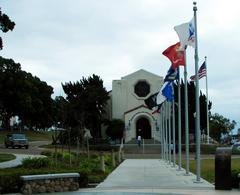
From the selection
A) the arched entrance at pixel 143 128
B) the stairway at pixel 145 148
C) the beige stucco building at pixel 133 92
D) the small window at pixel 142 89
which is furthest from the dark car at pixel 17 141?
the small window at pixel 142 89

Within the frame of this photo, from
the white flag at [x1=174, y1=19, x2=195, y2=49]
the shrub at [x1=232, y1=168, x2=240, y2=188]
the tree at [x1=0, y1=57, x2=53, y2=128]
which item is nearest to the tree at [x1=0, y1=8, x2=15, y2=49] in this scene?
the white flag at [x1=174, y1=19, x2=195, y2=49]

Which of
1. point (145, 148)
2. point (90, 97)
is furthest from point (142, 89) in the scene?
point (145, 148)

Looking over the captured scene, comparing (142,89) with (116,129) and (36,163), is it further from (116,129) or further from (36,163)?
(36,163)

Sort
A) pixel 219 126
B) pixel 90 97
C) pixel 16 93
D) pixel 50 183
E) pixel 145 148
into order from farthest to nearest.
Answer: pixel 219 126, pixel 90 97, pixel 145 148, pixel 16 93, pixel 50 183

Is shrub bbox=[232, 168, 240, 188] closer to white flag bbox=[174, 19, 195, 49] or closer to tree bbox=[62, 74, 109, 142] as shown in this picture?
white flag bbox=[174, 19, 195, 49]

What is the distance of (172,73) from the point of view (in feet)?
94.9

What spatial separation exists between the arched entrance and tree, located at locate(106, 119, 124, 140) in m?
2.90

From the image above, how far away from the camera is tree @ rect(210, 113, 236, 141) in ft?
368

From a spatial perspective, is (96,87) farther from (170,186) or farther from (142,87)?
(170,186)

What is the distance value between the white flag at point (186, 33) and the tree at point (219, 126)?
90180mm

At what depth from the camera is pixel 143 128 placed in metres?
85.0

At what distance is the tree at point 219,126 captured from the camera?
11231 cm

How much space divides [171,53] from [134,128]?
58.2 metres

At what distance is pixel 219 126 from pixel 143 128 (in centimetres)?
3369
